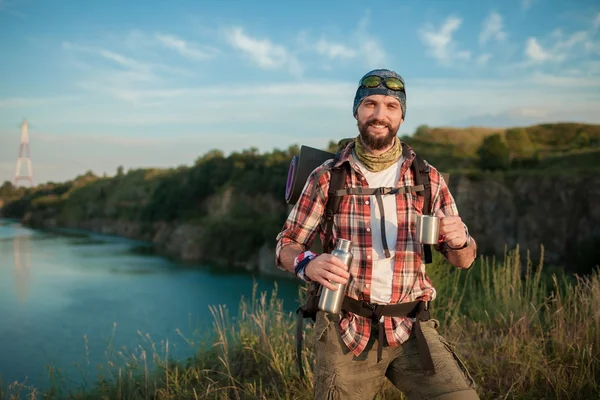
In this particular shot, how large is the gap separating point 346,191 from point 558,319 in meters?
2.95

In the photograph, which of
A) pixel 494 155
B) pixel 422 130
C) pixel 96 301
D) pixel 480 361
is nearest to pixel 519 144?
pixel 494 155

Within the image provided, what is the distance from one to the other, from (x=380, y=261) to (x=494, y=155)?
33362 millimetres

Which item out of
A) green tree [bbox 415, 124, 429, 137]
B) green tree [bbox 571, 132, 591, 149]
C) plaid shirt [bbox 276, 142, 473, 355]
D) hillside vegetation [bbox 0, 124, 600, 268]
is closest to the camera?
plaid shirt [bbox 276, 142, 473, 355]

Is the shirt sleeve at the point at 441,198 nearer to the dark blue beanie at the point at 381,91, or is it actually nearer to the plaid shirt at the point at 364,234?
the plaid shirt at the point at 364,234

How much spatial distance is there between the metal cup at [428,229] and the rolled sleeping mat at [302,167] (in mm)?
689

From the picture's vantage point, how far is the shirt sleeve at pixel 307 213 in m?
2.12

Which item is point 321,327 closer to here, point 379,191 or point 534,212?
point 379,191

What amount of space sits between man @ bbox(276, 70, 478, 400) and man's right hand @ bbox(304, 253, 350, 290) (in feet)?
0.15

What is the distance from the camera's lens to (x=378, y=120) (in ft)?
7.00

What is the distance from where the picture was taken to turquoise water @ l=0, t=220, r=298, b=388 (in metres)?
19.8

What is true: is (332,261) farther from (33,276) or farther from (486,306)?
(33,276)

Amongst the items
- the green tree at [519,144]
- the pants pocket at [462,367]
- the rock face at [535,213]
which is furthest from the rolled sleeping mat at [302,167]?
the green tree at [519,144]

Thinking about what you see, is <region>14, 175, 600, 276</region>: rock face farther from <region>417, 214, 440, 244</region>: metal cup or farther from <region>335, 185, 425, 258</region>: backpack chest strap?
<region>417, 214, 440, 244</region>: metal cup

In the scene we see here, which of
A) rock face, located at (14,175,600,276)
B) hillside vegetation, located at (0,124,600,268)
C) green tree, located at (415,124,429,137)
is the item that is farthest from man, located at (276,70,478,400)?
green tree, located at (415,124,429,137)
